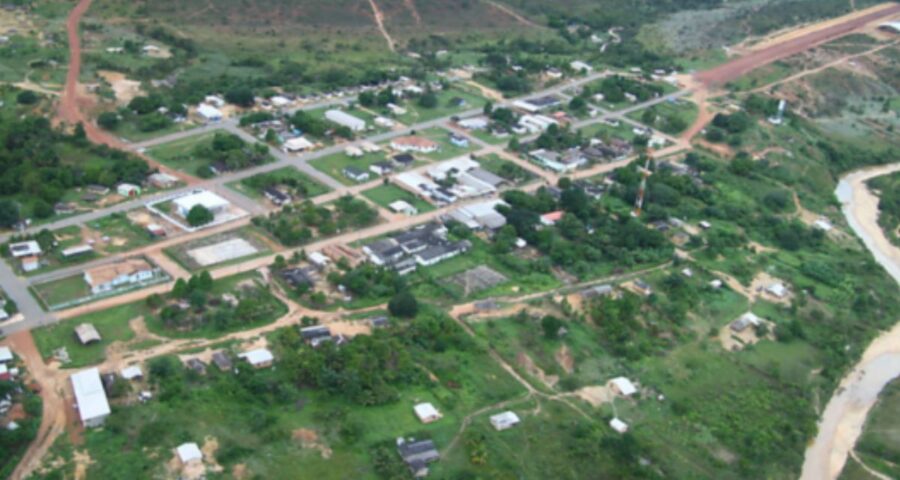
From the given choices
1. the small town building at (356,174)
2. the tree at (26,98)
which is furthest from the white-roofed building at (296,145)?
the tree at (26,98)

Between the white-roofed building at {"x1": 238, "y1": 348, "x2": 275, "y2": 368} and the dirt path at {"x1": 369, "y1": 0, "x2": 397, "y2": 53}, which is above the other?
the dirt path at {"x1": 369, "y1": 0, "x2": 397, "y2": 53}

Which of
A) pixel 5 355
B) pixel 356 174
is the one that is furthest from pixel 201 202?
pixel 5 355

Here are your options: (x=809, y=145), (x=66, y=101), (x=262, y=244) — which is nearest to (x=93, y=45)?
(x=66, y=101)

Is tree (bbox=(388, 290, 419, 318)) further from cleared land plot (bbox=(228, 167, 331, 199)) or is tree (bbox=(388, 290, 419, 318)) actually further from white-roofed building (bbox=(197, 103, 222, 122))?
white-roofed building (bbox=(197, 103, 222, 122))

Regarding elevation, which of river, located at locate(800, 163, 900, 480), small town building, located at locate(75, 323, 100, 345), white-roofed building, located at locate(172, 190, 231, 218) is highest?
white-roofed building, located at locate(172, 190, 231, 218)

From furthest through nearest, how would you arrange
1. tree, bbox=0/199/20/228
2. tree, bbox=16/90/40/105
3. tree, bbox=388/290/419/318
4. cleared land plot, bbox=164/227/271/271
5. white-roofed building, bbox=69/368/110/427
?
tree, bbox=16/90/40/105
tree, bbox=0/199/20/228
cleared land plot, bbox=164/227/271/271
tree, bbox=388/290/419/318
white-roofed building, bbox=69/368/110/427

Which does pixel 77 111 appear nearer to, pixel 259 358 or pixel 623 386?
pixel 259 358

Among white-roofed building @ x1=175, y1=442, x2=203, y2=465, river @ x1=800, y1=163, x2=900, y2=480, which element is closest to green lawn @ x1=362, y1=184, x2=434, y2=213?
white-roofed building @ x1=175, y1=442, x2=203, y2=465

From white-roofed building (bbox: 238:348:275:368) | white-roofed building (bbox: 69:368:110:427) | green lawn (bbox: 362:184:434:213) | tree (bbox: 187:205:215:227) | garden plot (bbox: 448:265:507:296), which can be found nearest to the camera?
white-roofed building (bbox: 69:368:110:427)
